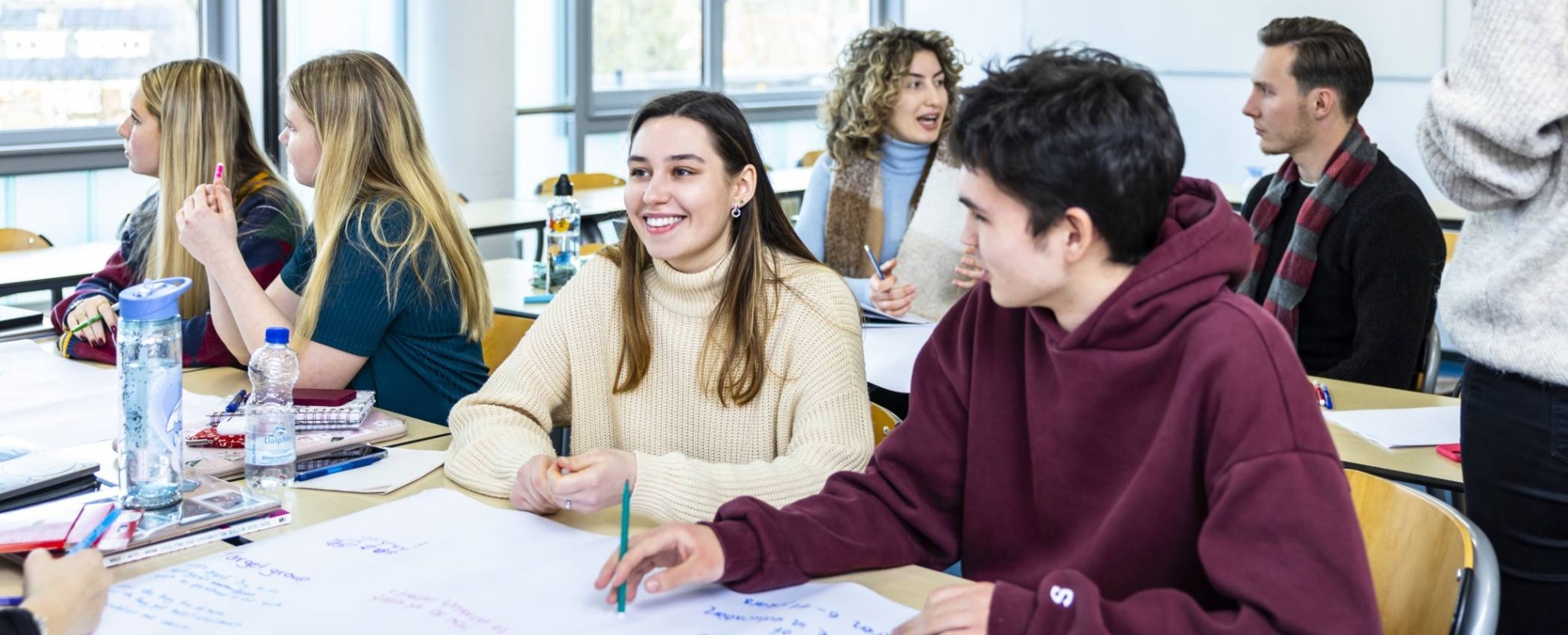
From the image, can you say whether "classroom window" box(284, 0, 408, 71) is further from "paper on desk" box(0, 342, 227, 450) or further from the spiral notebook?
the spiral notebook

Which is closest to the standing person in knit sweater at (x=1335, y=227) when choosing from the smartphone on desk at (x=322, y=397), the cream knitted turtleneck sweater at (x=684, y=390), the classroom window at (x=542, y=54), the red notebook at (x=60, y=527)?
the cream knitted turtleneck sweater at (x=684, y=390)

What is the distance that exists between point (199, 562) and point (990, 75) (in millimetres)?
938

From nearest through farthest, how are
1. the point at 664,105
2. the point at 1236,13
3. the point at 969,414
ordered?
the point at 969,414
the point at 664,105
the point at 1236,13

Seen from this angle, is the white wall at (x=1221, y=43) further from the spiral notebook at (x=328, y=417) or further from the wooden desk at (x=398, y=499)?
the wooden desk at (x=398, y=499)

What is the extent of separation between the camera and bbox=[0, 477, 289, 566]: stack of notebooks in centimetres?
143

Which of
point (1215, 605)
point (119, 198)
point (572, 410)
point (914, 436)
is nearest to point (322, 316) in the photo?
point (572, 410)

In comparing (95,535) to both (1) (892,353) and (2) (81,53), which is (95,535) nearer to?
(1) (892,353)

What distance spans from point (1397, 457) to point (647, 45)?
18.5ft

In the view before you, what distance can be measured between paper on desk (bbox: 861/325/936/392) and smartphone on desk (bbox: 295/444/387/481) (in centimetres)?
94

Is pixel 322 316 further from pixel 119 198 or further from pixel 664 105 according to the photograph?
pixel 119 198

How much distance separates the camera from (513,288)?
3570mm

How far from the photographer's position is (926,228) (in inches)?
127

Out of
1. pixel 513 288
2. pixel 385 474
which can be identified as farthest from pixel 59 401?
pixel 513 288

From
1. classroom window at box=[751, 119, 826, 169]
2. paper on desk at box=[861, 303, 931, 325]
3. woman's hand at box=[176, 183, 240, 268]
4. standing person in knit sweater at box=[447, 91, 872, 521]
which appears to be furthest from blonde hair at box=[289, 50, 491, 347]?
classroom window at box=[751, 119, 826, 169]
